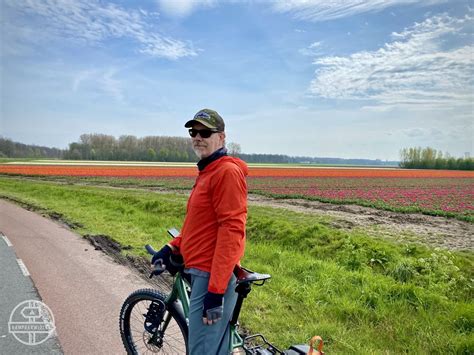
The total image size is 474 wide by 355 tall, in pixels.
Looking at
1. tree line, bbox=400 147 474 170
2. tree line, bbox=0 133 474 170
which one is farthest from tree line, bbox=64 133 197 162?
tree line, bbox=400 147 474 170

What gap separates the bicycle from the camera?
2.60m

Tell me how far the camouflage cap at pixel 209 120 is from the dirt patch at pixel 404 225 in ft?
32.8

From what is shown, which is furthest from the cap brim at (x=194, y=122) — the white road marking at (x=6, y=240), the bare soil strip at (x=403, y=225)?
the bare soil strip at (x=403, y=225)

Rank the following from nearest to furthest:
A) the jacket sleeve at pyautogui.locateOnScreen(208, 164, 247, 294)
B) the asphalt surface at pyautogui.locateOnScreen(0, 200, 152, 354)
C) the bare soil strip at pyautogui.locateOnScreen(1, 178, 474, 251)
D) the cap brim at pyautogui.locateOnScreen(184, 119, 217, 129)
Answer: the jacket sleeve at pyautogui.locateOnScreen(208, 164, 247, 294)
the cap brim at pyautogui.locateOnScreen(184, 119, 217, 129)
the asphalt surface at pyautogui.locateOnScreen(0, 200, 152, 354)
the bare soil strip at pyautogui.locateOnScreen(1, 178, 474, 251)

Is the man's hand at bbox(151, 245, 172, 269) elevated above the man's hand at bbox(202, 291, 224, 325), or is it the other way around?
the man's hand at bbox(151, 245, 172, 269)

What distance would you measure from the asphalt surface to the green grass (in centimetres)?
130

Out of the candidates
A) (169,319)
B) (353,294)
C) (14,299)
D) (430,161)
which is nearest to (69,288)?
(14,299)

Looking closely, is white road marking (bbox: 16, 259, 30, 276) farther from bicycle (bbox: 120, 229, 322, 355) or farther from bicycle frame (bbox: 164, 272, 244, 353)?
bicycle frame (bbox: 164, 272, 244, 353)

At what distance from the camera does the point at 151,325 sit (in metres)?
3.13

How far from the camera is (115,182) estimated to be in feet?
107

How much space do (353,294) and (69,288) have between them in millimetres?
4584

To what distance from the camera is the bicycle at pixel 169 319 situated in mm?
2602

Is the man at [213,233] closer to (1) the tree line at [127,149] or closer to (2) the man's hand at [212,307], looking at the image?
(2) the man's hand at [212,307]

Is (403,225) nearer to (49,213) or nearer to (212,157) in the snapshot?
(212,157)
